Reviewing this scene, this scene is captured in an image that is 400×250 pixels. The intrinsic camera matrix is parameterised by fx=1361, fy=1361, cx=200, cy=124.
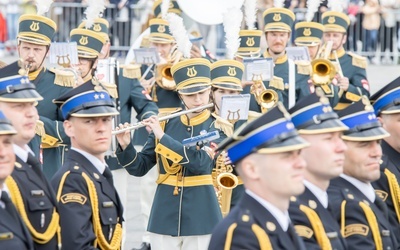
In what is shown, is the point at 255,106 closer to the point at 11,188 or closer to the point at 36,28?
the point at 36,28

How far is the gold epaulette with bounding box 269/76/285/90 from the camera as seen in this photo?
14640 millimetres

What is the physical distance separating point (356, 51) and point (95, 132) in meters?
18.4

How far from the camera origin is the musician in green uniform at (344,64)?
52.9ft

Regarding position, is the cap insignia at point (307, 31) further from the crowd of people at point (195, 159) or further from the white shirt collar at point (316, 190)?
the white shirt collar at point (316, 190)

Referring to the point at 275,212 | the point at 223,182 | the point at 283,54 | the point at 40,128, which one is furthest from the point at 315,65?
the point at 275,212

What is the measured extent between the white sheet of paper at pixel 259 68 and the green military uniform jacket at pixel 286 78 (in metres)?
1.03

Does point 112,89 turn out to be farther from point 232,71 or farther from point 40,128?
point 40,128

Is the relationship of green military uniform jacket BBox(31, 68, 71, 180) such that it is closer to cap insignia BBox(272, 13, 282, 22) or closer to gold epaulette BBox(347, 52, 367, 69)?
→ cap insignia BBox(272, 13, 282, 22)

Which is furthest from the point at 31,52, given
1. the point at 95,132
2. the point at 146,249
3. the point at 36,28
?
the point at 95,132

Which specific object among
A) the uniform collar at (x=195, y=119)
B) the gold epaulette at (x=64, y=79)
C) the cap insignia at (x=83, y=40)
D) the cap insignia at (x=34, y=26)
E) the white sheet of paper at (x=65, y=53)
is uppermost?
the cap insignia at (x=34, y=26)

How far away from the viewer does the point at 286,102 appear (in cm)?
1483

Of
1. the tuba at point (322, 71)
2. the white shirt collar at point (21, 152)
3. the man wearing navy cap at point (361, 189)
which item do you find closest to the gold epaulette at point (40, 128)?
the white shirt collar at point (21, 152)

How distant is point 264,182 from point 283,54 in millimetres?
8506

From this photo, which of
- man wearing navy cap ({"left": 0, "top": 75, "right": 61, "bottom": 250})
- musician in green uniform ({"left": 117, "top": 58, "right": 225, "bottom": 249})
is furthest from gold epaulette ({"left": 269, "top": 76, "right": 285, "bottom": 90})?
man wearing navy cap ({"left": 0, "top": 75, "right": 61, "bottom": 250})
